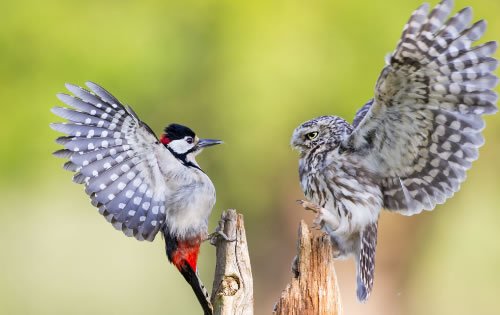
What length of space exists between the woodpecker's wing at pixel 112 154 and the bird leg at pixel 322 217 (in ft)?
3.42

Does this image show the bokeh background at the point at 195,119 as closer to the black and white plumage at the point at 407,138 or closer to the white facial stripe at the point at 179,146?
the white facial stripe at the point at 179,146

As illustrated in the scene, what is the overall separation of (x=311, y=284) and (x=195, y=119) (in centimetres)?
708

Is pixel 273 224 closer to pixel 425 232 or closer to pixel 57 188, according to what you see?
pixel 425 232

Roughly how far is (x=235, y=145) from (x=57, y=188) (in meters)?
2.74

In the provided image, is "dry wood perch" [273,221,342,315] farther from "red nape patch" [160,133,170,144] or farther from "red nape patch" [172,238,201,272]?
"red nape patch" [160,133,170,144]

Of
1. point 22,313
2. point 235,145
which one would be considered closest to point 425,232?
point 235,145

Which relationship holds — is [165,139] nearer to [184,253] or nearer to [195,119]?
[184,253]

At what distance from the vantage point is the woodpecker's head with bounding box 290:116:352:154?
18.6ft

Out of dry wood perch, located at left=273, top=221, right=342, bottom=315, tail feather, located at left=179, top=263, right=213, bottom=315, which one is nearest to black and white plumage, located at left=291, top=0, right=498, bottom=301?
dry wood perch, located at left=273, top=221, right=342, bottom=315

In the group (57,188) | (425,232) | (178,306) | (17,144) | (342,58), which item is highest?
(342,58)

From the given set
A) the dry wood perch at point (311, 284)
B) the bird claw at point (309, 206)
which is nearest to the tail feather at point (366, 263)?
the bird claw at point (309, 206)

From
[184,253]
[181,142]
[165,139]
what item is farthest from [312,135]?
[184,253]

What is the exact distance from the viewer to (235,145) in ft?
36.6

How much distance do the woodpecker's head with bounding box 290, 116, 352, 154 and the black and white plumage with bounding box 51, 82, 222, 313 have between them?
819 mm
